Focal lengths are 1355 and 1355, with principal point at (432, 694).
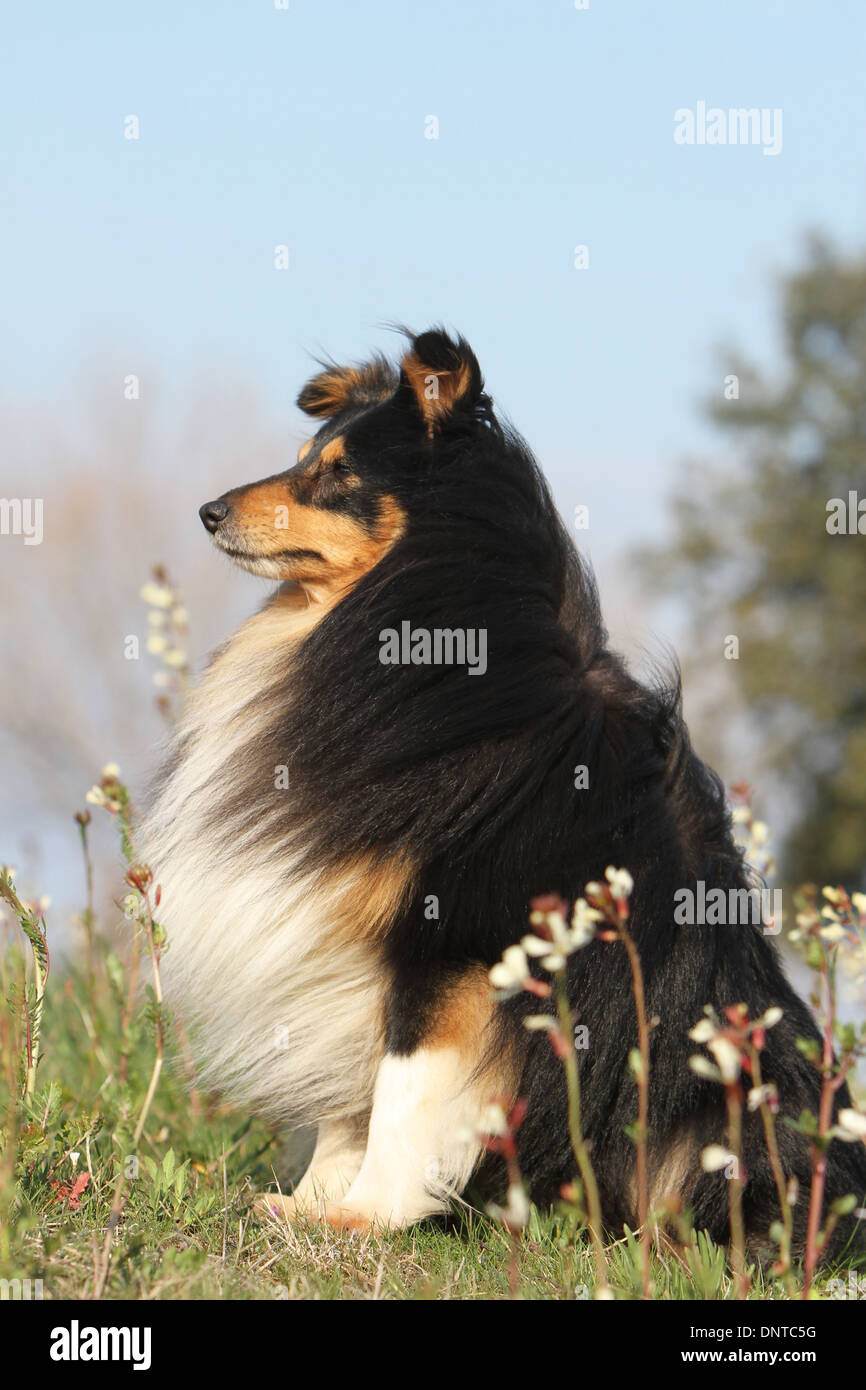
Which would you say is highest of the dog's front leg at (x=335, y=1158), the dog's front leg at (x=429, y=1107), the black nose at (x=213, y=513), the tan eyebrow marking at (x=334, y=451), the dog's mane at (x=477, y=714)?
the tan eyebrow marking at (x=334, y=451)

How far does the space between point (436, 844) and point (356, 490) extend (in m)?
1.29

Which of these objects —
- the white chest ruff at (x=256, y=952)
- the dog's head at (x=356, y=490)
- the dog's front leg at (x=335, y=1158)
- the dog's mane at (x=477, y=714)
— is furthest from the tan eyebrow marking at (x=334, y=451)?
the dog's front leg at (x=335, y=1158)

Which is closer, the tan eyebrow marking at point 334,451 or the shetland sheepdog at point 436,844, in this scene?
the shetland sheepdog at point 436,844

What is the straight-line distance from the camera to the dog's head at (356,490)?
4.40 metres

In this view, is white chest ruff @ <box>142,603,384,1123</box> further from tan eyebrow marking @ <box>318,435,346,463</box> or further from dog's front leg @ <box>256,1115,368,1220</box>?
tan eyebrow marking @ <box>318,435,346,463</box>

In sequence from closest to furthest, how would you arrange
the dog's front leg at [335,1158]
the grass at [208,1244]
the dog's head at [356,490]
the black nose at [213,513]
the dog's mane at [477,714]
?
the grass at [208,1244] → the dog's mane at [477,714] → the dog's front leg at [335,1158] → the dog's head at [356,490] → the black nose at [213,513]

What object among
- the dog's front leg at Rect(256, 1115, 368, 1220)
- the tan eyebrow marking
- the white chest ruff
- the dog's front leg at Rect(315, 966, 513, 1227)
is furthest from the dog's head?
the dog's front leg at Rect(256, 1115, 368, 1220)

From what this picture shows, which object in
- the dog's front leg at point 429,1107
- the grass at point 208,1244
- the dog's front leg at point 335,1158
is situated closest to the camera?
the grass at point 208,1244

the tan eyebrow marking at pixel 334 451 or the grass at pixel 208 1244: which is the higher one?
the tan eyebrow marking at pixel 334 451

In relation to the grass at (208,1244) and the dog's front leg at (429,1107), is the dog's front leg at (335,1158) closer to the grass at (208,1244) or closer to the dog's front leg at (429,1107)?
the grass at (208,1244)

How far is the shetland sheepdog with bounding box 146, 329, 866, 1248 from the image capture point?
12.4 feet

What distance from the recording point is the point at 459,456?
14.4 ft
